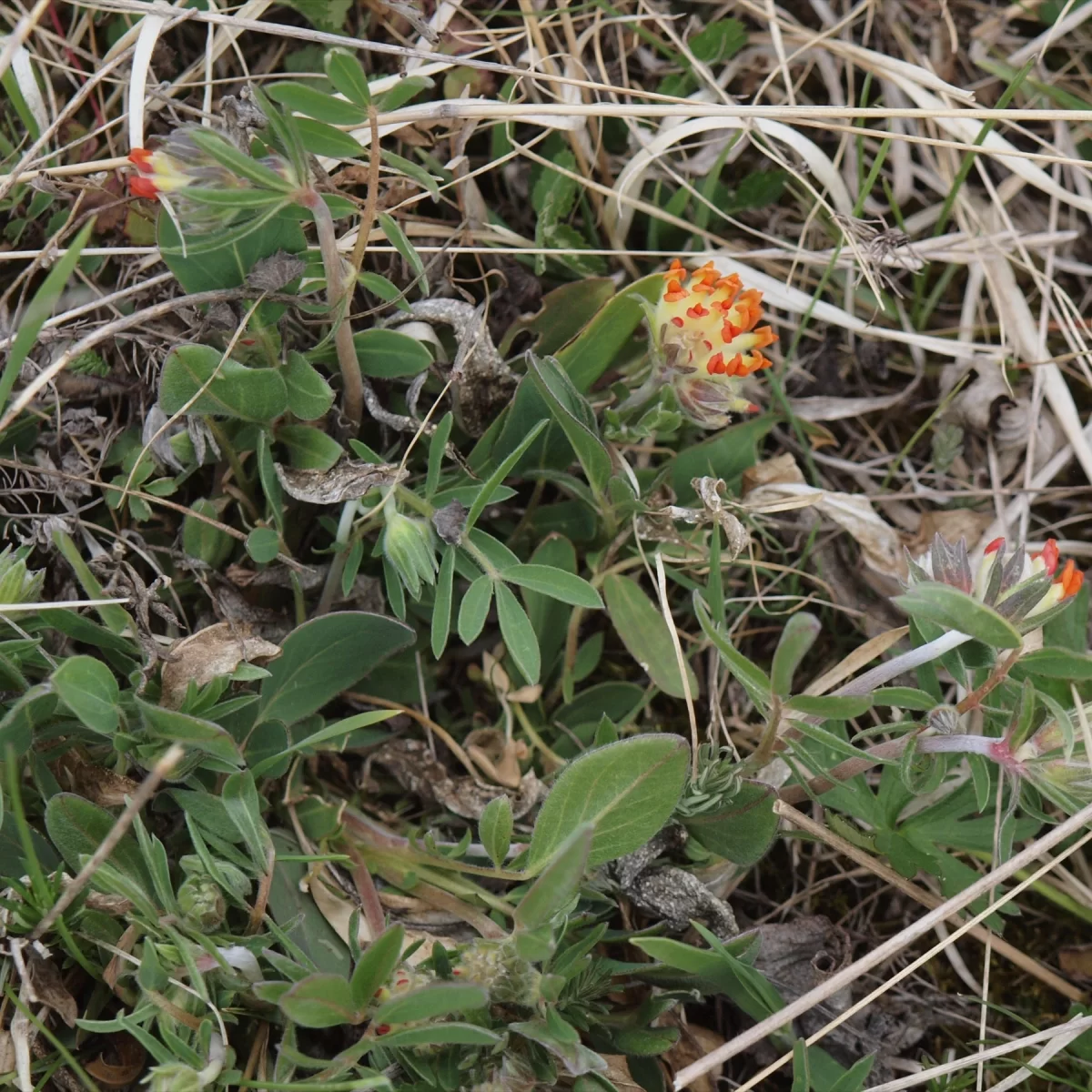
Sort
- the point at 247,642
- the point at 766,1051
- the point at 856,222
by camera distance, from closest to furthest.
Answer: the point at 247,642, the point at 766,1051, the point at 856,222

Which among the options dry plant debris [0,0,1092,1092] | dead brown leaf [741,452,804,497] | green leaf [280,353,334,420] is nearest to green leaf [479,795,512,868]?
dry plant debris [0,0,1092,1092]

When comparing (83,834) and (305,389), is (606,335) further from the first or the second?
(83,834)

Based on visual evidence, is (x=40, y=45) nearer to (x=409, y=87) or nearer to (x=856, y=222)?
(x=409, y=87)

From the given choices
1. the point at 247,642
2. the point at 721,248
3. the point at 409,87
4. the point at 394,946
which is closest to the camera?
the point at 394,946

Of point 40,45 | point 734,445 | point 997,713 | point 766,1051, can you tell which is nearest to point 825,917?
point 766,1051

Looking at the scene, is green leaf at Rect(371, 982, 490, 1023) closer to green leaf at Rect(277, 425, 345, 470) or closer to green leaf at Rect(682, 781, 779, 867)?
green leaf at Rect(682, 781, 779, 867)

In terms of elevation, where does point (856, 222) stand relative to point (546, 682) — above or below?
above

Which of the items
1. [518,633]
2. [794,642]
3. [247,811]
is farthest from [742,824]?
[247,811]
